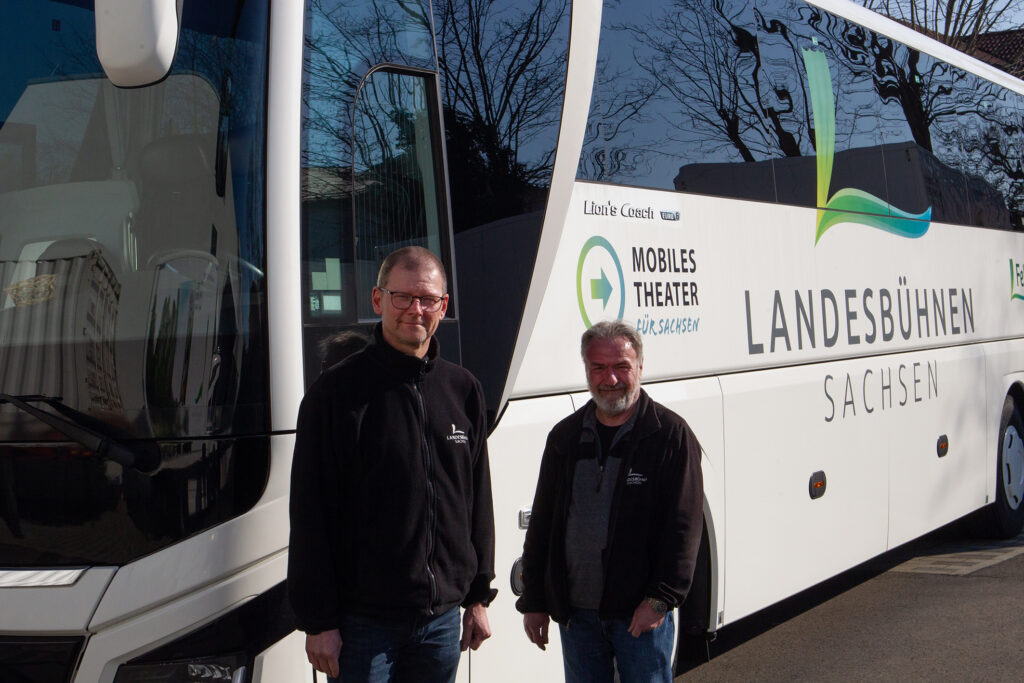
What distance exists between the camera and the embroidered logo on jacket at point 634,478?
3.44 m

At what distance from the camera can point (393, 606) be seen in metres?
3.10

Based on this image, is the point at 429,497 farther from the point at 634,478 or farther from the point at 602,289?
the point at 602,289

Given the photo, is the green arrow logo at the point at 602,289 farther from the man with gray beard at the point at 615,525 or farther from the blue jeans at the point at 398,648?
the blue jeans at the point at 398,648

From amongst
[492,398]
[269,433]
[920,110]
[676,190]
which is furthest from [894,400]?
[269,433]

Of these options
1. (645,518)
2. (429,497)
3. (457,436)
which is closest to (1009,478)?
(645,518)

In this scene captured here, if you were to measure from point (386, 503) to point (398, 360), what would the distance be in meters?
0.40

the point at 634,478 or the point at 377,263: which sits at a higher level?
the point at 377,263

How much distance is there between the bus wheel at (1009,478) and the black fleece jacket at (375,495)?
7.29 m

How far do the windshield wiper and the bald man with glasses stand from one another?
22.2 inches

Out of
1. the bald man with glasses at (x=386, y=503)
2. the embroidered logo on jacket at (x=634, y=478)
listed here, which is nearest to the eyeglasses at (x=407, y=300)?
the bald man with glasses at (x=386, y=503)

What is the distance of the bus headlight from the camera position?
3.26 metres

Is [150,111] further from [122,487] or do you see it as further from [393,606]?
[393,606]

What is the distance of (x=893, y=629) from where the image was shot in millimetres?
6781

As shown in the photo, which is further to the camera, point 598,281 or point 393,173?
point 598,281
